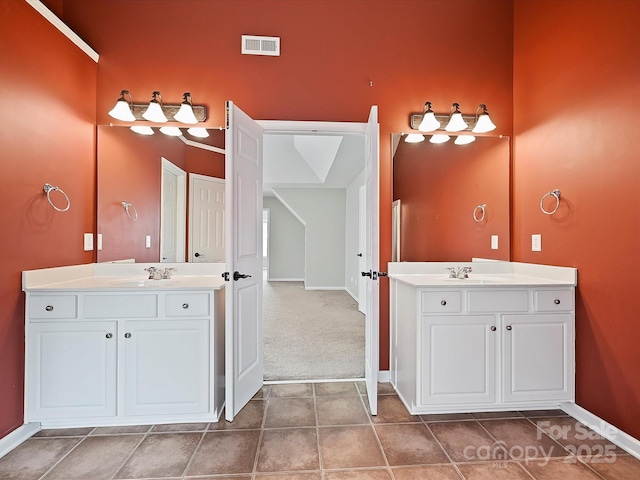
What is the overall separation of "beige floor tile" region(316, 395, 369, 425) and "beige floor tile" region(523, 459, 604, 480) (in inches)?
34.8

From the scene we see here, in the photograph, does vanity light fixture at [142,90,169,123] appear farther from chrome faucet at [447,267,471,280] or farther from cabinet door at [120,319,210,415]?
chrome faucet at [447,267,471,280]

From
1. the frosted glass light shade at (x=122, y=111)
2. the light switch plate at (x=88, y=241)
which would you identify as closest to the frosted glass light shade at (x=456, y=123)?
the frosted glass light shade at (x=122, y=111)

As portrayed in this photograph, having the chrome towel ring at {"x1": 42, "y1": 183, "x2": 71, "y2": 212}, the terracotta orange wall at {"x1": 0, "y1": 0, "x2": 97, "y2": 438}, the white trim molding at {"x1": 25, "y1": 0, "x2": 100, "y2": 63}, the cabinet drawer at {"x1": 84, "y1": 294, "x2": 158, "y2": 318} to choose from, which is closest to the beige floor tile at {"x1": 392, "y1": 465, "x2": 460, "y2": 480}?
the cabinet drawer at {"x1": 84, "y1": 294, "x2": 158, "y2": 318}

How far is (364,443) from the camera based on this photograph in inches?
72.9

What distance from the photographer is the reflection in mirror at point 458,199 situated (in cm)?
272

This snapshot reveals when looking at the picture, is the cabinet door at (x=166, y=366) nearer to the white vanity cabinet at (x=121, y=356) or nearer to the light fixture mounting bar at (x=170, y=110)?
the white vanity cabinet at (x=121, y=356)

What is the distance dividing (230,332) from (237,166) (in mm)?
1045

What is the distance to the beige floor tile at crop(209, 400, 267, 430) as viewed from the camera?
2014mm

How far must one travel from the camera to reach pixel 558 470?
164 centimetres

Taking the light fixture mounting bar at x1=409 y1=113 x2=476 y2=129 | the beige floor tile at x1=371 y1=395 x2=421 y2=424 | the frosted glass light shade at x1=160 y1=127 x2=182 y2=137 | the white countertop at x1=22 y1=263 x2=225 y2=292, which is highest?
the light fixture mounting bar at x1=409 y1=113 x2=476 y2=129

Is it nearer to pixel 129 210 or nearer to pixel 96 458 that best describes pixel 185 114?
pixel 129 210

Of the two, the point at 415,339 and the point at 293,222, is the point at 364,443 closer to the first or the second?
the point at 415,339

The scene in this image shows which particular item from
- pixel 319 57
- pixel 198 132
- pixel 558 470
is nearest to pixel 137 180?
pixel 198 132

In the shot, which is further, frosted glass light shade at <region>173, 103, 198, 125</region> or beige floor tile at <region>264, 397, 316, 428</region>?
frosted glass light shade at <region>173, 103, 198, 125</region>
